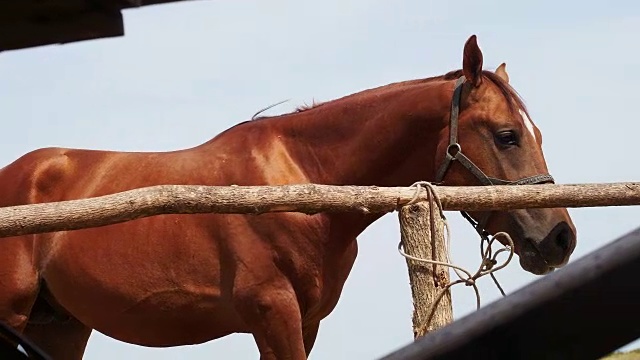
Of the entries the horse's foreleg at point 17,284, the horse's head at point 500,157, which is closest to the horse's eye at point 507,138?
the horse's head at point 500,157

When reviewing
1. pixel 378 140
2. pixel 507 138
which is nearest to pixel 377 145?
pixel 378 140

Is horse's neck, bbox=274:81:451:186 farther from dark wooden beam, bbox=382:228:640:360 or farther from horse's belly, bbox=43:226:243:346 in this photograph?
dark wooden beam, bbox=382:228:640:360

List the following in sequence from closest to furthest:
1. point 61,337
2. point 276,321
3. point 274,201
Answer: point 274,201 → point 276,321 → point 61,337

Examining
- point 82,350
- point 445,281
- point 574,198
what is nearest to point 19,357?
point 445,281

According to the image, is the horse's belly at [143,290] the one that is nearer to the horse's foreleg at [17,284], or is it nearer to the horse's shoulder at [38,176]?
the horse's foreleg at [17,284]

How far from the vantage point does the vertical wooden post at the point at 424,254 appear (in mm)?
3471

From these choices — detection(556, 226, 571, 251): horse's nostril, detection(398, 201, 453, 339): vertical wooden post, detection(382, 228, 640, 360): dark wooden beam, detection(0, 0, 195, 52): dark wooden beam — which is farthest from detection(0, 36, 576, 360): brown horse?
detection(382, 228, 640, 360): dark wooden beam

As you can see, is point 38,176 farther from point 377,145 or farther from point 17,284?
point 377,145

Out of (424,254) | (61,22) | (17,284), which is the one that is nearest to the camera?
(61,22)

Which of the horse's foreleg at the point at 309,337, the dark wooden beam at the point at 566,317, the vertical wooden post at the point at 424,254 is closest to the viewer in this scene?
the dark wooden beam at the point at 566,317

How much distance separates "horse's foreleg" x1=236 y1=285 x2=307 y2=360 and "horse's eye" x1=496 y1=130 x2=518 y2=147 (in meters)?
1.09

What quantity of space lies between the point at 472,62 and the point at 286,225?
1.09 m

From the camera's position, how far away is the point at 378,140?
14.5 feet

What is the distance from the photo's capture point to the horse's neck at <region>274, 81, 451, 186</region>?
14.5 feet
